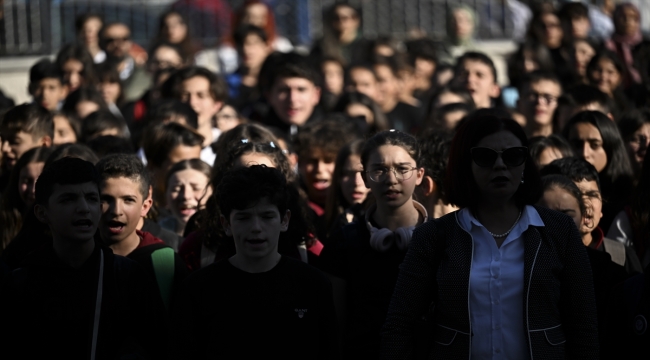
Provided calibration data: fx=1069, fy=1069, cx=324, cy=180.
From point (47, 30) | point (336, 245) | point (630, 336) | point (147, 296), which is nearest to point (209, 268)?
point (147, 296)

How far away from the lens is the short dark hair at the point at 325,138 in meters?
7.53

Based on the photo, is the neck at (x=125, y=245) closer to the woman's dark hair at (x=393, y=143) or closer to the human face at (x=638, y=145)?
the woman's dark hair at (x=393, y=143)

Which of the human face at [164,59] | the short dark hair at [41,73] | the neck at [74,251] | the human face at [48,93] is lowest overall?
the neck at [74,251]

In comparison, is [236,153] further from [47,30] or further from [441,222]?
[47,30]

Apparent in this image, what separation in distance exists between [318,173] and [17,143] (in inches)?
84.1

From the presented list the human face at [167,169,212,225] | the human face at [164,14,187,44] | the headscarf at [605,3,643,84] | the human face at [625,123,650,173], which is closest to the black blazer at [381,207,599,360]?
the human face at [167,169,212,225]

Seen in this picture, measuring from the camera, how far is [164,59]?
1187cm

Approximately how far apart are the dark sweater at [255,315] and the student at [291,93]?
4658 millimetres

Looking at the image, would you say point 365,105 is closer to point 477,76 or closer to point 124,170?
point 477,76

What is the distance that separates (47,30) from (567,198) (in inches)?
468

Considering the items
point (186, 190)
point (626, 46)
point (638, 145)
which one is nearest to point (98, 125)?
point (186, 190)

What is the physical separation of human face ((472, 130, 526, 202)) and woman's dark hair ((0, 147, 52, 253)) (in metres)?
3.22

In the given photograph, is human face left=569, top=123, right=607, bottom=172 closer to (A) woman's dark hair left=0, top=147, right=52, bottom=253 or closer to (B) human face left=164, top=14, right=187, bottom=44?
(A) woman's dark hair left=0, top=147, right=52, bottom=253

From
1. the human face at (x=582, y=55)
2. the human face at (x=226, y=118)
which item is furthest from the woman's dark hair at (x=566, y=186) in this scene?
the human face at (x=582, y=55)
